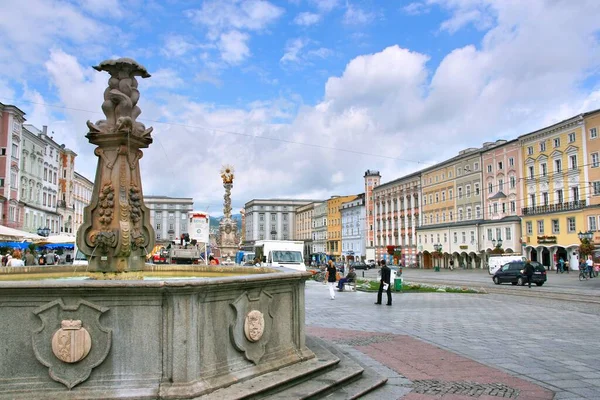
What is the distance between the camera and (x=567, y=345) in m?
9.29

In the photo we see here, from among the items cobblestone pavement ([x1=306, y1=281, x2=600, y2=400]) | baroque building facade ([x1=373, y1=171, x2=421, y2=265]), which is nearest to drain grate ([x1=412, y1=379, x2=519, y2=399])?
cobblestone pavement ([x1=306, y1=281, x2=600, y2=400])

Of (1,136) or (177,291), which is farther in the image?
(1,136)

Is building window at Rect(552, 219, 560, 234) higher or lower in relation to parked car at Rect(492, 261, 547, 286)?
higher

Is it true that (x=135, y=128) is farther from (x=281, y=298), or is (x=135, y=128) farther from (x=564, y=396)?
(x=564, y=396)

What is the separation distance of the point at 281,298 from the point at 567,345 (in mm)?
6239

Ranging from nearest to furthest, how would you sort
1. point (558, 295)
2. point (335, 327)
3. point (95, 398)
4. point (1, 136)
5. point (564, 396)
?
point (95, 398) < point (564, 396) < point (335, 327) < point (558, 295) < point (1, 136)

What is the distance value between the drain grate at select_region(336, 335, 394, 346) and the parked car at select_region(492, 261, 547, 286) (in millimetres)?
22694

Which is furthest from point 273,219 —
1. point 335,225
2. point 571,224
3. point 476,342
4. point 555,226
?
point 476,342

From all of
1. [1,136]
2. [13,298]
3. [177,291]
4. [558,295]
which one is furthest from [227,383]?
[1,136]

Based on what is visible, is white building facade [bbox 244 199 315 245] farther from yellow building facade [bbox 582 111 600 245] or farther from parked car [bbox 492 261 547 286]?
parked car [bbox 492 261 547 286]

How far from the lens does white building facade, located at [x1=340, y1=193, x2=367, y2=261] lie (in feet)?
326

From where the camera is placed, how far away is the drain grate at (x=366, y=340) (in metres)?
9.43

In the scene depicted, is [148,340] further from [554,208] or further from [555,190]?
[555,190]

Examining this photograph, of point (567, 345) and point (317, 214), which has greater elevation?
point (317, 214)
